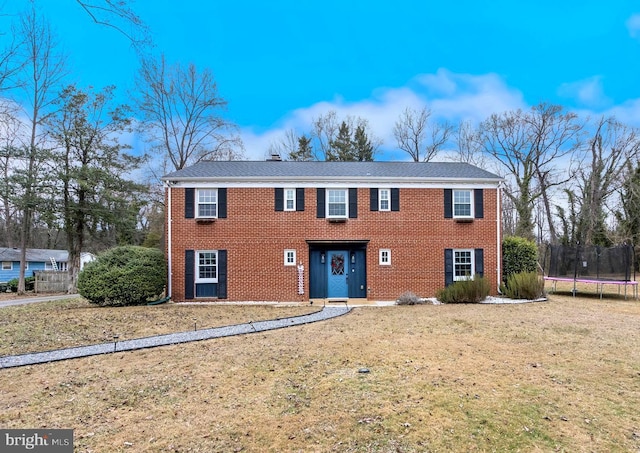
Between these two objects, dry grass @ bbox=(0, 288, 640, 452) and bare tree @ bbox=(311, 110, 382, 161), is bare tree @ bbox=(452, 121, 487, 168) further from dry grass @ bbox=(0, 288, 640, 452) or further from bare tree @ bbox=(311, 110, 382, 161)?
dry grass @ bbox=(0, 288, 640, 452)

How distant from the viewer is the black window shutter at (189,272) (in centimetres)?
1434

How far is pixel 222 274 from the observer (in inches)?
571

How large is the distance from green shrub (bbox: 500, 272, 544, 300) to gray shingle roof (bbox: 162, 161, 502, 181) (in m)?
3.95

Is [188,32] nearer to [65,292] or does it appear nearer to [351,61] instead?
[351,61]

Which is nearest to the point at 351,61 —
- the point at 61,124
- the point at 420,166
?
the point at 420,166

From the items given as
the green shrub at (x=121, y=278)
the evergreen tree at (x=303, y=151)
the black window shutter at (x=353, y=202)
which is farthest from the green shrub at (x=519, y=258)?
the evergreen tree at (x=303, y=151)

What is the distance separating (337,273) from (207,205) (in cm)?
593

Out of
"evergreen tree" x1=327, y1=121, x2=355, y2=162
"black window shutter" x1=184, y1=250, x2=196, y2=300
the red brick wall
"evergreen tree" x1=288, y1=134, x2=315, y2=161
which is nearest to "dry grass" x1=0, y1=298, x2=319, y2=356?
"black window shutter" x1=184, y1=250, x2=196, y2=300

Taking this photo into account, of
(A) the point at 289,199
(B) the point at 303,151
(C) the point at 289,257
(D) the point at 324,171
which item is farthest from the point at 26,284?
(B) the point at 303,151

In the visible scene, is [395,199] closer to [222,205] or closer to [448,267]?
[448,267]

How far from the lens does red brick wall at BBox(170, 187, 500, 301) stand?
47.8 ft

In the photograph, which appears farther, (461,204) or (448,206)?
(461,204)

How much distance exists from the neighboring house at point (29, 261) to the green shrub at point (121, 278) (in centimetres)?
1667

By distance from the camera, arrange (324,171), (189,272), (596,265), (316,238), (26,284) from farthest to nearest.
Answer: (26,284), (324,171), (596,265), (316,238), (189,272)
